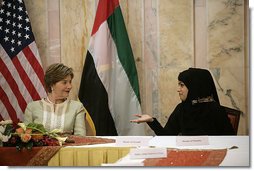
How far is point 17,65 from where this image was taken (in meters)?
1.78

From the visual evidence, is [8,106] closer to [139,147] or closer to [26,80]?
[26,80]

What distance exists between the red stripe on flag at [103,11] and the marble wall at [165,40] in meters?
0.02

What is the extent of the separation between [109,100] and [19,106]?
0.41 metres

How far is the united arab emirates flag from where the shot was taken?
1.76 metres

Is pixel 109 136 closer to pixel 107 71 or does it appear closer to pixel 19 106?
pixel 107 71

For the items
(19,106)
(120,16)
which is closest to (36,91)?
(19,106)

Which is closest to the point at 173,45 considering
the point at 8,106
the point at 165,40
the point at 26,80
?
the point at 165,40

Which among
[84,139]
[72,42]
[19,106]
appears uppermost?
[72,42]

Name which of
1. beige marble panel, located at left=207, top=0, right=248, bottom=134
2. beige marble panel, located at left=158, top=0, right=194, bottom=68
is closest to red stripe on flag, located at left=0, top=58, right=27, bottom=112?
beige marble panel, located at left=158, top=0, right=194, bottom=68

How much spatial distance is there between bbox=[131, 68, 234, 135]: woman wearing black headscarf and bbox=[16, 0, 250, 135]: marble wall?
0.09ft

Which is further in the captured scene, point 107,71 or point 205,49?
point 107,71

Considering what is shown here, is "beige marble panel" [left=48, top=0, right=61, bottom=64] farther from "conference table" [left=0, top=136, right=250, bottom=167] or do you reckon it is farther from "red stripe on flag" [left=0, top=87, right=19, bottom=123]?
"conference table" [left=0, top=136, right=250, bottom=167]

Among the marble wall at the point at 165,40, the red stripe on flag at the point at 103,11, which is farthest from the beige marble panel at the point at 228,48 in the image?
the red stripe on flag at the point at 103,11

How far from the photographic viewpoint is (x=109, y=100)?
1.78 metres
